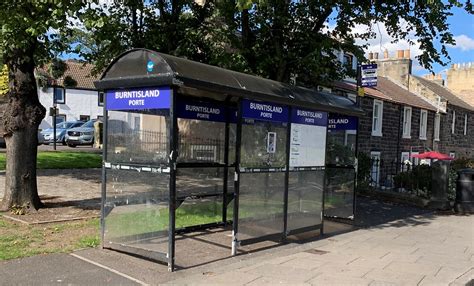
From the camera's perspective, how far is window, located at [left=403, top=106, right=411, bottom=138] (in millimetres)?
26695

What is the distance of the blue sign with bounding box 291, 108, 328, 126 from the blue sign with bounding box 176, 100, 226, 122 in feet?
4.37

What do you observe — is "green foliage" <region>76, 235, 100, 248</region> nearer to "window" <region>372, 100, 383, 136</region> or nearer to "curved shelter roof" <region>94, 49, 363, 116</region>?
"curved shelter roof" <region>94, 49, 363, 116</region>

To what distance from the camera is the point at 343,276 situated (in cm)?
606

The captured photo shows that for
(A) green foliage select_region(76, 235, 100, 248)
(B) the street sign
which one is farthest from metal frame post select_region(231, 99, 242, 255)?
(B) the street sign

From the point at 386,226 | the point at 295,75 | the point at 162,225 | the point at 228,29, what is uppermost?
the point at 228,29

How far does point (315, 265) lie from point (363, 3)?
698 centimetres

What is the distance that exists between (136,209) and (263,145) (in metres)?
2.21

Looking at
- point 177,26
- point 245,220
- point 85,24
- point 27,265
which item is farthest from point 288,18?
point 27,265

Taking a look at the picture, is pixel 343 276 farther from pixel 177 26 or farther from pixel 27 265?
pixel 177 26

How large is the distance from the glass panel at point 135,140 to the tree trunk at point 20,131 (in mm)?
2824

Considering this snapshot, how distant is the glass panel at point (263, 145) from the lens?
7191 mm

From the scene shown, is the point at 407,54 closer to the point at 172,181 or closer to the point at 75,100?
the point at 75,100

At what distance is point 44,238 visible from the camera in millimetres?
7039

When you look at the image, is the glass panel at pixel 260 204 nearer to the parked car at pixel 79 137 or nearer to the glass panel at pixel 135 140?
the glass panel at pixel 135 140
